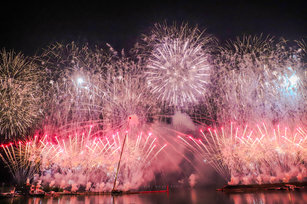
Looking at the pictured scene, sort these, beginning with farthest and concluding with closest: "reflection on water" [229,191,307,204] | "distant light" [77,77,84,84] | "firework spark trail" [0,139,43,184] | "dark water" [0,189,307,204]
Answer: "firework spark trail" [0,139,43,184] → "distant light" [77,77,84,84] → "dark water" [0,189,307,204] → "reflection on water" [229,191,307,204]

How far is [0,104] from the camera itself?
28.8 metres

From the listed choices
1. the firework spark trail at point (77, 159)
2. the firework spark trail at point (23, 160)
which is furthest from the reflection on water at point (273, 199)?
the firework spark trail at point (23, 160)

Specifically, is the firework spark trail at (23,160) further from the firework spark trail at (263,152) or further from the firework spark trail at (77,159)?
the firework spark trail at (263,152)

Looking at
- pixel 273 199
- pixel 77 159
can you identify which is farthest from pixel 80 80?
pixel 273 199

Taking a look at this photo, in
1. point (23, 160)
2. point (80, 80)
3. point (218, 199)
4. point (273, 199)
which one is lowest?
point (218, 199)

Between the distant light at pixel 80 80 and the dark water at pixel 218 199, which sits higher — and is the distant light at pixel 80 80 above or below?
above

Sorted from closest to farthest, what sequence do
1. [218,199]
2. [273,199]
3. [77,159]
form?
1. [273,199]
2. [218,199]
3. [77,159]

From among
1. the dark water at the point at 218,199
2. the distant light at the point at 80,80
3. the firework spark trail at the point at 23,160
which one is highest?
the distant light at the point at 80,80

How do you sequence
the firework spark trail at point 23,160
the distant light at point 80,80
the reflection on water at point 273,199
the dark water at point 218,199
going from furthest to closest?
the firework spark trail at point 23,160, the distant light at point 80,80, the dark water at point 218,199, the reflection on water at point 273,199

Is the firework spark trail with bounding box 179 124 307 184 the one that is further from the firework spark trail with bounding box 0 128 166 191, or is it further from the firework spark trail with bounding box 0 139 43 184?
the firework spark trail with bounding box 0 139 43 184

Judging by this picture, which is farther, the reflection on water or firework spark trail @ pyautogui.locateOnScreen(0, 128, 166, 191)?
firework spark trail @ pyautogui.locateOnScreen(0, 128, 166, 191)

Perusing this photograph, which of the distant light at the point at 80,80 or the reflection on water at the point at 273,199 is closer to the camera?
the reflection on water at the point at 273,199

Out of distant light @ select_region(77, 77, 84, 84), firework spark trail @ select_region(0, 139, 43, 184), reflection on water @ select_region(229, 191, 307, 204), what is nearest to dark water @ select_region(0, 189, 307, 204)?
reflection on water @ select_region(229, 191, 307, 204)

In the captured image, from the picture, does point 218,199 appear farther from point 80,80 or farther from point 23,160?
point 23,160
